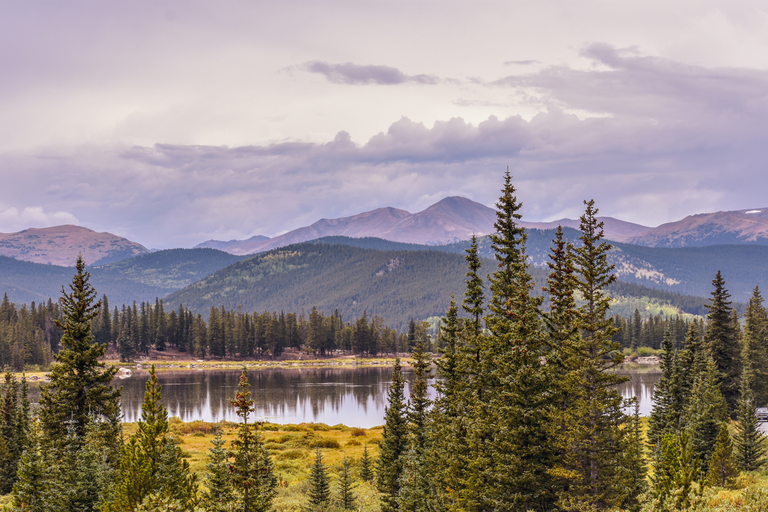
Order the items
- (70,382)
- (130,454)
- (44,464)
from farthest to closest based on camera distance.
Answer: (70,382), (44,464), (130,454)

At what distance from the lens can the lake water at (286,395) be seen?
106 metres

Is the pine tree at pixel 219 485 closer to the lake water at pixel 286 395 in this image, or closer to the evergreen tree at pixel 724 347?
the evergreen tree at pixel 724 347

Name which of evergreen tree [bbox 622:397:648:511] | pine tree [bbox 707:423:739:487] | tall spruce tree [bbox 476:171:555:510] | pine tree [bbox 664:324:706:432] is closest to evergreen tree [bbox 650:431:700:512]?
evergreen tree [bbox 622:397:648:511]

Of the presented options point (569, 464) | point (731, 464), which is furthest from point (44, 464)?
point (731, 464)

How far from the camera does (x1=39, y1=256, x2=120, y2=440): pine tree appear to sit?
36.0 meters

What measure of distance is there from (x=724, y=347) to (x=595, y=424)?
148 feet

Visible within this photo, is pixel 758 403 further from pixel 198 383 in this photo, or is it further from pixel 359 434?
pixel 198 383

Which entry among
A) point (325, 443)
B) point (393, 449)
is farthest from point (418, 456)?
point (325, 443)

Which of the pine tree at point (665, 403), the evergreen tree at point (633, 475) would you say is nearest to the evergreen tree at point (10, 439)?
the evergreen tree at point (633, 475)

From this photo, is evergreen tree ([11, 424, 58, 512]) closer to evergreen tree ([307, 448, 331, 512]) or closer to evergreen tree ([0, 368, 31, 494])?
evergreen tree ([0, 368, 31, 494])

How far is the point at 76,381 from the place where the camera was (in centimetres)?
3672

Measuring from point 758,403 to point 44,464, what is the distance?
260 ft

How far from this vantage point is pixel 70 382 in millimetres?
36312

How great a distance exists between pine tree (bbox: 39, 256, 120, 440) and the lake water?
62765 mm
